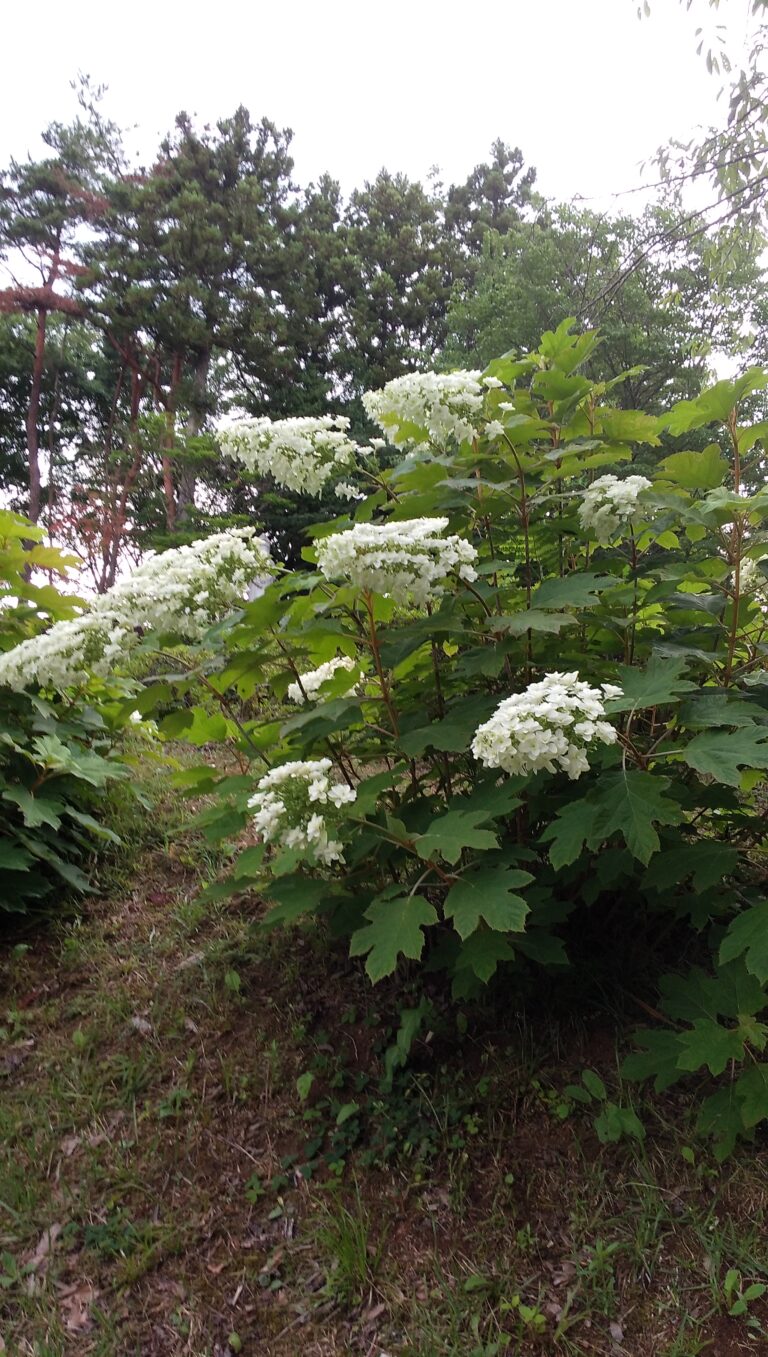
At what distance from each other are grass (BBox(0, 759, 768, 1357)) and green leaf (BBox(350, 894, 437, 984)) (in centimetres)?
74

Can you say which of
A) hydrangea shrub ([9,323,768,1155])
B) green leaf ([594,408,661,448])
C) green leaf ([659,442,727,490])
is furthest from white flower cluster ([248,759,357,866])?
green leaf ([594,408,661,448])

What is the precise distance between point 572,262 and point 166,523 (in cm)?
908

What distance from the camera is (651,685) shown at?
62.7 inches

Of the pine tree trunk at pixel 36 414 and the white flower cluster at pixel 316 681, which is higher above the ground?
the pine tree trunk at pixel 36 414

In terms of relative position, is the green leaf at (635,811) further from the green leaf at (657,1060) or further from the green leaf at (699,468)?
the green leaf at (699,468)

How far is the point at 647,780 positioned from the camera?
1541 mm

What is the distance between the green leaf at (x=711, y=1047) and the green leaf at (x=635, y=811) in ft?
1.51

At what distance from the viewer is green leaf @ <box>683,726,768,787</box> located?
1.43 meters

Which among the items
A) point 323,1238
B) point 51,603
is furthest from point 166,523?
point 323,1238

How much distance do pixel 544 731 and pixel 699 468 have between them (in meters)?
1.00

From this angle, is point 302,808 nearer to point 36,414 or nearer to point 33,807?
point 33,807

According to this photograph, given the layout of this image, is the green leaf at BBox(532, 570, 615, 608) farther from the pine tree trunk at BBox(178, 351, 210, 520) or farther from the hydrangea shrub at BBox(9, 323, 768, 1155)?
the pine tree trunk at BBox(178, 351, 210, 520)

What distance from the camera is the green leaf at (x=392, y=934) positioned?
147 centimetres

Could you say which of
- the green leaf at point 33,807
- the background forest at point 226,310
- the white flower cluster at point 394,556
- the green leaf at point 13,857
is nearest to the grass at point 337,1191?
the green leaf at point 13,857
